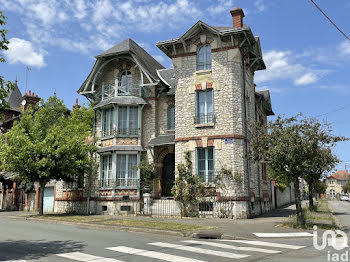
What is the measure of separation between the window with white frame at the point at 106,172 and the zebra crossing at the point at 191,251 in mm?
11694

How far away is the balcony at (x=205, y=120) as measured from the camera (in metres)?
18.7

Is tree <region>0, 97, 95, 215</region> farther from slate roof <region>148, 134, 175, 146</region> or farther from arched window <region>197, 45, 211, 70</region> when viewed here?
arched window <region>197, 45, 211, 70</region>

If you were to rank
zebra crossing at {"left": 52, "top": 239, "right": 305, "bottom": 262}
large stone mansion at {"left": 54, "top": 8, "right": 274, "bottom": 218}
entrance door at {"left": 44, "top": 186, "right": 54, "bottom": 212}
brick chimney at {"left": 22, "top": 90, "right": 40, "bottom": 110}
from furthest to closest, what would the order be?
1. brick chimney at {"left": 22, "top": 90, "right": 40, "bottom": 110}
2. entrance door at {"left": 44, "top": 186, "right": 54, "bottom": 212}
3. large stone mansion at {"left": 54, "top": 8, "right": 274, "bottom": 218}
4. zebra crossing at {"left": 52, "top": 239, "right": 305, "bottom": 262}

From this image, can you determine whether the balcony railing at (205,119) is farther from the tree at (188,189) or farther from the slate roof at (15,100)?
the slate roof at (15,100)

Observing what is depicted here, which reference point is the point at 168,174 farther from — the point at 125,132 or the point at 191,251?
the point at 191,251

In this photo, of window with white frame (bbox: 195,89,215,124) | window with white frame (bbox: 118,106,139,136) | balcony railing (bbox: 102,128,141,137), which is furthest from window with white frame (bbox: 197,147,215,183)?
window with white frame (bbox: 118,106,139,136)

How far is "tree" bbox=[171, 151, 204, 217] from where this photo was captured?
18062 millimetres

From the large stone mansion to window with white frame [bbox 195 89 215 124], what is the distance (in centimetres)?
6

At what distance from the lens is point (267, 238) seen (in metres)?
11.0

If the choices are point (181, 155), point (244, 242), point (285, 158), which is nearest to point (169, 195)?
point (181, 155)

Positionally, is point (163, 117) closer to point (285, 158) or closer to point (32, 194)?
point (285, 158)

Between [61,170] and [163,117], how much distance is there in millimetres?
6934

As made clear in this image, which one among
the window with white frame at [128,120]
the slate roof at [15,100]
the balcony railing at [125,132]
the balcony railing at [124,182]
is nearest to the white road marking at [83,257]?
the balcony railing at [124,182]

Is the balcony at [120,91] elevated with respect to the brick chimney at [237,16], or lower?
lower
